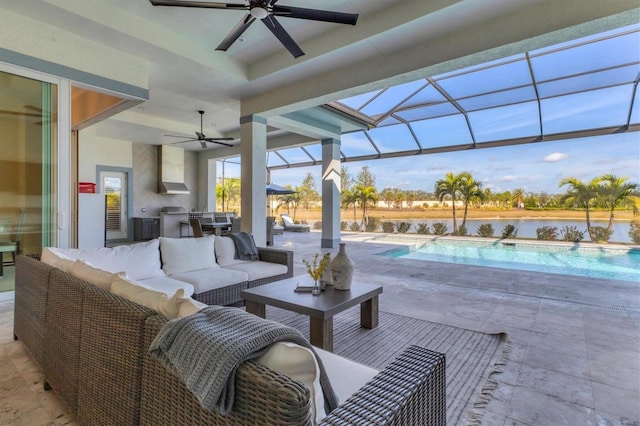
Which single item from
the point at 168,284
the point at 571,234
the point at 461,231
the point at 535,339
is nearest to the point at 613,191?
the point at 571,234

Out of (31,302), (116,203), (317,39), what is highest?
(317,39)

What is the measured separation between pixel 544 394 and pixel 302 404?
6.79ft

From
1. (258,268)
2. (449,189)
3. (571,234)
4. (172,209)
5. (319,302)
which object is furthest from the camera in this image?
(449,189)

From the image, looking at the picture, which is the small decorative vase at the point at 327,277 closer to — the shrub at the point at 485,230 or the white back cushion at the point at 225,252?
the white back cushion at the point at 225,252

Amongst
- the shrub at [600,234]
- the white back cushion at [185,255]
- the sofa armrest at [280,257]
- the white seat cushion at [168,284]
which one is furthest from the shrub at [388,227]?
the white seat cushion at [168,284]

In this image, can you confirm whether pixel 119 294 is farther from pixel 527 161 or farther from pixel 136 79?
pixel 527 161

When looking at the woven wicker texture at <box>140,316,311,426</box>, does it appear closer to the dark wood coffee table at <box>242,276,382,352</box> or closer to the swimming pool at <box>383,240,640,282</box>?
the dark wood coffee table at <box>242,276,382,352</box>

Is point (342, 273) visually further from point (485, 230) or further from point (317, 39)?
point (485, 230)

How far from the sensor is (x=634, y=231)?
9031 millimetres

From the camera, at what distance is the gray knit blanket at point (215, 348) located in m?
0.86

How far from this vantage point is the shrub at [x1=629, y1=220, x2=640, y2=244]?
896cm

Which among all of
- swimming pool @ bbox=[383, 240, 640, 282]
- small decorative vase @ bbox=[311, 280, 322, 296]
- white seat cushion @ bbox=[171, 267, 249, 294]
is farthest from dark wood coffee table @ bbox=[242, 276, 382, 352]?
swimming pool @ bbox=[383, 240, 640, 282]

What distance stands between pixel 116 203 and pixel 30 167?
651 centimetres

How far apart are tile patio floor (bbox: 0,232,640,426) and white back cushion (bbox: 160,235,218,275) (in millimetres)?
1327
